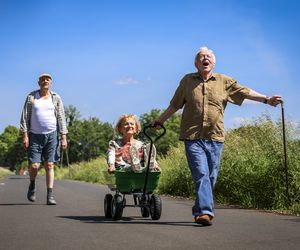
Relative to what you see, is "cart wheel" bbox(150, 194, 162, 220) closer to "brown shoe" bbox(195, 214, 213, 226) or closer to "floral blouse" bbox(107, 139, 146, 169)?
"floral blouse" bbox(107, 139, 146, 169)

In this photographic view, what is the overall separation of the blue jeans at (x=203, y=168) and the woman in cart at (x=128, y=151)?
2.13ft

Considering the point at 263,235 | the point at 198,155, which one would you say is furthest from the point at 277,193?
the point at 263,235

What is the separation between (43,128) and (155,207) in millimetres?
3325

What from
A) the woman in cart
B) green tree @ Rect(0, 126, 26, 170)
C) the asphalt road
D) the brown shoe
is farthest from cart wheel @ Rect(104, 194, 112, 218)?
green tree @ Rect(0, 126, 26, 170)

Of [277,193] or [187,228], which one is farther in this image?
[277,193]

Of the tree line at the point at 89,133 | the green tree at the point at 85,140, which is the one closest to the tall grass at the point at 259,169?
the tree line at the point at 89,133

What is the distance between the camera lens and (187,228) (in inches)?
256

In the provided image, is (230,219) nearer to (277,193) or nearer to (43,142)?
(277,193)

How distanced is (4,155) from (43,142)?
150138 millimetres

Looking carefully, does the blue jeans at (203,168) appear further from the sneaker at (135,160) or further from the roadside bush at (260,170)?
the roadside bush at (260,170)

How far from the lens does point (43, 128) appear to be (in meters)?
9.95

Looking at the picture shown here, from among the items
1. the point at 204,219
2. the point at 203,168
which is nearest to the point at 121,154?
the point at 203,168

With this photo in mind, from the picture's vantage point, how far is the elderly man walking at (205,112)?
6984 mm

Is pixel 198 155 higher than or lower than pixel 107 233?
higher
